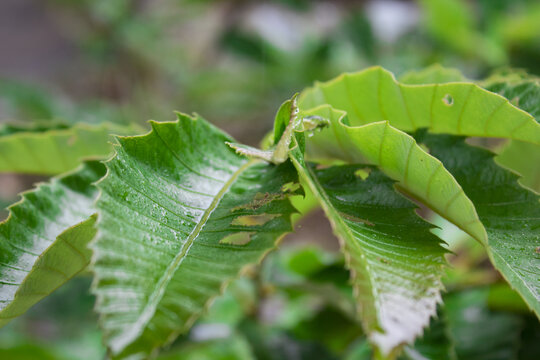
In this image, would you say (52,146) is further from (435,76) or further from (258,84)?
(258,84)

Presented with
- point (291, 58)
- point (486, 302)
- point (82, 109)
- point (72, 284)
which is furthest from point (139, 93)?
point (486, 302)

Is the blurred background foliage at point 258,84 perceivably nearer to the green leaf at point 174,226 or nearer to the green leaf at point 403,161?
the green leaf at point 403,161

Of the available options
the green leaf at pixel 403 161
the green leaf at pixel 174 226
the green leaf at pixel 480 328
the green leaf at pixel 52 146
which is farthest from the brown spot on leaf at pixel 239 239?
the green leaf at pixel 480 328

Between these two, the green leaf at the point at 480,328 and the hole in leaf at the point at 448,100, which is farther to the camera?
the green leaf at the point at 480,328

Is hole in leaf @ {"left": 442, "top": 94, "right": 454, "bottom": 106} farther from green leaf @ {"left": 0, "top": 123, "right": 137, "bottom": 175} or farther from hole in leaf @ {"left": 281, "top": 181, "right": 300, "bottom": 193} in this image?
green leaf @ {"left": 0, "top": 123, "right": 137, "bottom": 175}

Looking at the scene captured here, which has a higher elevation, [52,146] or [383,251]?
[52,146]

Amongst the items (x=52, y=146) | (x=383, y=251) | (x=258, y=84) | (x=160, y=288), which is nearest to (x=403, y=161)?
(x=383, y=251)

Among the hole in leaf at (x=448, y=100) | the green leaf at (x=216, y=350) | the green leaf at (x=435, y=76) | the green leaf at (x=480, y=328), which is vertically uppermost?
the green leaf at (x=435, y=76)
